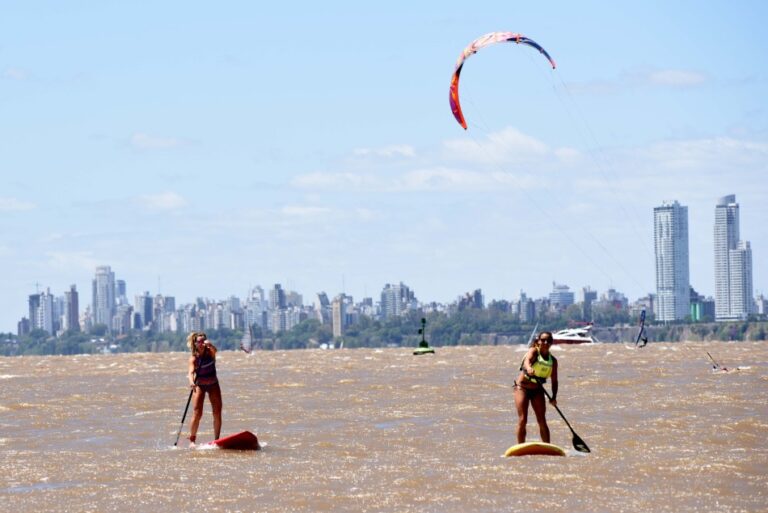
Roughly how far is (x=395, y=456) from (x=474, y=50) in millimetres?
15071

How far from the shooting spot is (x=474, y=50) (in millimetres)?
35625

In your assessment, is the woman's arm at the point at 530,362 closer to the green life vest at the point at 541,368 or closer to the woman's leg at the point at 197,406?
the green life vest at the point at 541,368

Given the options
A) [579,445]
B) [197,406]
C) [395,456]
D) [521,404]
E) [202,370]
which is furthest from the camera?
[197,406]

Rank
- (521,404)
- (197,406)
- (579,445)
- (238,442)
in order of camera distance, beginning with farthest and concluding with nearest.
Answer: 1. (197,406)
2. (238,442)
3. (579,445)
4. (521,404)

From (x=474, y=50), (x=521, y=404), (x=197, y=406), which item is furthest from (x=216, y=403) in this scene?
(x=474, y=50)

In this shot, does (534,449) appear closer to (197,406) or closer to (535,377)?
(535,377)

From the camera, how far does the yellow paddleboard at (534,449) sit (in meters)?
22.1

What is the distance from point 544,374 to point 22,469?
7.71 m

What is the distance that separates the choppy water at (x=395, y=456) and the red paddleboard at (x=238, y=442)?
0.82 ft

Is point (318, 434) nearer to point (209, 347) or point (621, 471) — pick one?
point (209, 347)

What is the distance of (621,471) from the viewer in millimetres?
20719

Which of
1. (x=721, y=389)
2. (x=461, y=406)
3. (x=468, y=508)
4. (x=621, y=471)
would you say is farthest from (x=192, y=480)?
(x=721, y=389)

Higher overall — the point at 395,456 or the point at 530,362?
the point at 530,362

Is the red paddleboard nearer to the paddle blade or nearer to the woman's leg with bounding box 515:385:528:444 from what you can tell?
the woman's leg with bounding box 515:385:528:444
